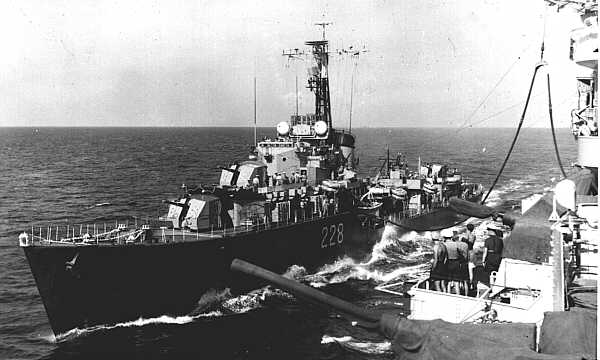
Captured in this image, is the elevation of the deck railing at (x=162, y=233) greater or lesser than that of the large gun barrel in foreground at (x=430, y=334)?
lesser

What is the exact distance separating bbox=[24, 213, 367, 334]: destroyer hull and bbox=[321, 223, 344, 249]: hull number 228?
366cm

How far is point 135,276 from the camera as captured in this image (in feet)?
64.7

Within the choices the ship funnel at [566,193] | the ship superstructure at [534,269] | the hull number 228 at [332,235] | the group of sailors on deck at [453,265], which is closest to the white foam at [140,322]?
the hull number 228 at [332,235]

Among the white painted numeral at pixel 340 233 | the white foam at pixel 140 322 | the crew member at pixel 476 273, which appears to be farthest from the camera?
the white painted numeral at pixel 340 233

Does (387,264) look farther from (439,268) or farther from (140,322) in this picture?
(439,268)

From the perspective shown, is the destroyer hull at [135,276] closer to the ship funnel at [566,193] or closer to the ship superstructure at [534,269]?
the ship superstructure at [534,269]

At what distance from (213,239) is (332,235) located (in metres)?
8.37

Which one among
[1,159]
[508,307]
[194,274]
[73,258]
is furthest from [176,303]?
[1,159]

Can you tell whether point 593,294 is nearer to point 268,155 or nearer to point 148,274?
point 148,274

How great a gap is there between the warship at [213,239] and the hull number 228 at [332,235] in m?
0.05

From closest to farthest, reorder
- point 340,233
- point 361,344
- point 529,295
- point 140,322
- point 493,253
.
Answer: point 529,295 < point 493,253 < point 361,344 < point 140,322 < point 340,233

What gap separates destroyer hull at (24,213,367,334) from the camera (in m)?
18.5

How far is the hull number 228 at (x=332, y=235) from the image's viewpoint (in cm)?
2728

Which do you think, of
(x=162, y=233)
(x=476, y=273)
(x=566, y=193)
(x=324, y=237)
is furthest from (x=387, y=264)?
(x=566, y=193)
